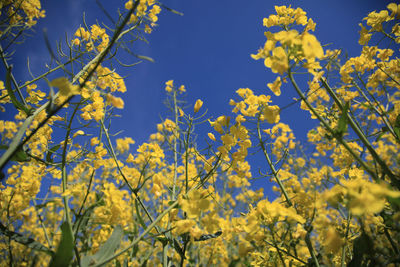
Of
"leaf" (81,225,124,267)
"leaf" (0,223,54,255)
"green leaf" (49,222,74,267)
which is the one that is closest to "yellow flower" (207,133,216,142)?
"leaf" (81,225,124,267)

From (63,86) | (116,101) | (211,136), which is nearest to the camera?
(63,86)

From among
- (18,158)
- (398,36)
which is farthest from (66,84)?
(398,36)

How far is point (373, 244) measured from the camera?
88cm

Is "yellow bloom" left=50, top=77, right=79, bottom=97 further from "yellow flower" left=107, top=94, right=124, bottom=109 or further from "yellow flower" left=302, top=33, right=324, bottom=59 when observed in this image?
"yellow flower" left=302, top=33, right=324, bottom=59

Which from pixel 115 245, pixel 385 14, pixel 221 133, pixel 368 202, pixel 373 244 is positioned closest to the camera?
pixel 368 202

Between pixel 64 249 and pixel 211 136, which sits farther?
pixel 211 136

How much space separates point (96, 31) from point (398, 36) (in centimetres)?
289

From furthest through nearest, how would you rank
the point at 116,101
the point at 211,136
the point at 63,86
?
1. the point at 211,136
2. the point at 116,101
3. the point at 63,86

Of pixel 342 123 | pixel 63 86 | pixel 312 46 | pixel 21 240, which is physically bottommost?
pixel 21 240

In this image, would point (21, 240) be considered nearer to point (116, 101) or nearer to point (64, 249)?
point (64, 249)

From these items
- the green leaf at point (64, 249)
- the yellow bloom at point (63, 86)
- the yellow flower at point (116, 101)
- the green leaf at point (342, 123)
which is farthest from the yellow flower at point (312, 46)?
the green leaf at point (64, 249)

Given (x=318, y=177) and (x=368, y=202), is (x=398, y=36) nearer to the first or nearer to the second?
(x=318, y=177)

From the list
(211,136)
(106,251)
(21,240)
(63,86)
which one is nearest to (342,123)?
(211,136)

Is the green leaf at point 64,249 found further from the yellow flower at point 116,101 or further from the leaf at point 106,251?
the yellow flower at point 116,101
